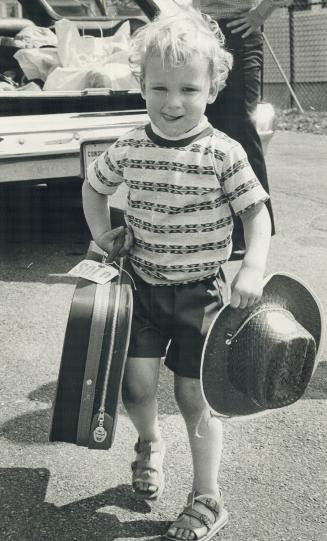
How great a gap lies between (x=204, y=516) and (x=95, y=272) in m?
0.72

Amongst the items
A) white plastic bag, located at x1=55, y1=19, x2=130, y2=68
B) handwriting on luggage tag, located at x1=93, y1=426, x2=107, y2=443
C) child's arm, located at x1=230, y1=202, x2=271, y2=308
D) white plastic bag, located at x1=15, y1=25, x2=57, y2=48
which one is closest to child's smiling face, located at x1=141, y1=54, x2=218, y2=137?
child's arm, located at x1=230, y1=202, x2=271, y2=308

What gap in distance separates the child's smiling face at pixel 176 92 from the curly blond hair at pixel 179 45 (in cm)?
2

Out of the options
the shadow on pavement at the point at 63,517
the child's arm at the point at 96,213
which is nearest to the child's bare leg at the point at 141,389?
the shadow on pavement at the point at 63,517

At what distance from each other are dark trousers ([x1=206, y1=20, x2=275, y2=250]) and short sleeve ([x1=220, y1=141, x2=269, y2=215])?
6.73 ft

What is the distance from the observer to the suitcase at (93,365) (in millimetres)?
2162

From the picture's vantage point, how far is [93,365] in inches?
85.3

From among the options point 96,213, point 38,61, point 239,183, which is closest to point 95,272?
point 96,213

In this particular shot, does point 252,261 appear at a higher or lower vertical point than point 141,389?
higher

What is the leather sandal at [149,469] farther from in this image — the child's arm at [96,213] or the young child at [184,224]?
the child's arm at [96,213]

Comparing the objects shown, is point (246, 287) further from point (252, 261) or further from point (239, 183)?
point (239, 183)

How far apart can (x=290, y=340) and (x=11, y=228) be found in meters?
4.04

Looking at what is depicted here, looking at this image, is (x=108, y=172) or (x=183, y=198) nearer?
(x=183, y=198)

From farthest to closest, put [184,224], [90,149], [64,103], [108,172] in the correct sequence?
1. [64,103]
2. [90,149]
3. [108,172]
4. [184,224]

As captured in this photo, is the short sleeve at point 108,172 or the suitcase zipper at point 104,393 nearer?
the suitcase zipper at point 104,393
